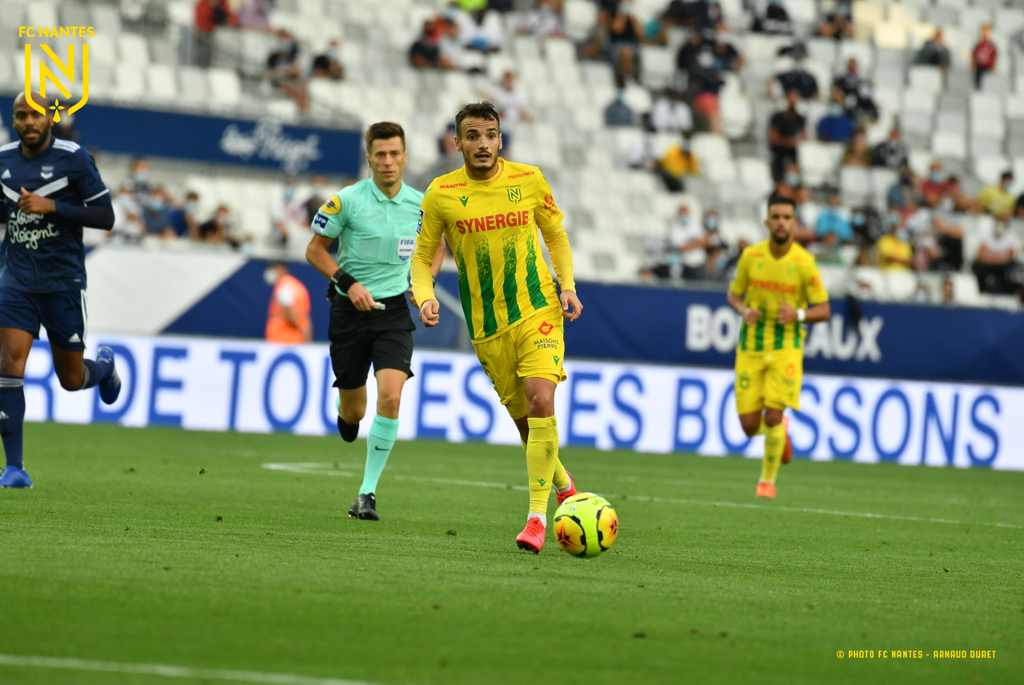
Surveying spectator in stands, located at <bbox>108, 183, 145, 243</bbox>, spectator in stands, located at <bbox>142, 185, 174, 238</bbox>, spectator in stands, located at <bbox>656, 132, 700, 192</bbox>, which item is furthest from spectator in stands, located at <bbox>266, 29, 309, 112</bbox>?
spectator in stands, located at <bbox>656, 132, 700, 192</bbox>

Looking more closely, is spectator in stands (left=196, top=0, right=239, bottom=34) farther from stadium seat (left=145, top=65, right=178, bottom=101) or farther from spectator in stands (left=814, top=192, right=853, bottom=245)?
spectator in stands (left=814, top=192, right=853, bottom=245)

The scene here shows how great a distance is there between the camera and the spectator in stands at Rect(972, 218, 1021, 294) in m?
24.2

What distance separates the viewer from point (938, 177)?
87.2 ft

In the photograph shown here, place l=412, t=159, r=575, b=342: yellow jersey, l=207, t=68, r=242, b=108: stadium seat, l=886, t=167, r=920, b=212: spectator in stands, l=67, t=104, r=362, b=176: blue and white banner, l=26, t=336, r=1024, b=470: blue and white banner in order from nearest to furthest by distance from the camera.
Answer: l=412, t=159, r=575, b=342: yellow jersey, l=26, t=336, r=1024, b=470: blue and white banner, l=67, t=104, r=362, b=176: blue and white banner, l=207, t=68, r=242, b=108: stadium seat, l=886, t=167, r=920, b=212: spectator in stands

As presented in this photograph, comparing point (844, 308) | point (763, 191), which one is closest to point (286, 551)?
point (844, 308)

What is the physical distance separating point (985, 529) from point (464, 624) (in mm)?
6474

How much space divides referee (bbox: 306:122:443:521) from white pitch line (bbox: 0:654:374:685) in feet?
14.7

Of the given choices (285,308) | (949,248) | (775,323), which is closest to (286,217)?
(285,308)

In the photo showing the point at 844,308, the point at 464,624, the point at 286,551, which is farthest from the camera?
the point at 844,308

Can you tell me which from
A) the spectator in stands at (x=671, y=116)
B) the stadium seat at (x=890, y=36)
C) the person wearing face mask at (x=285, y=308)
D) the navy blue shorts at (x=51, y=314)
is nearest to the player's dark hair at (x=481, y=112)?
the navy blue shorts at (x=51, y=314)

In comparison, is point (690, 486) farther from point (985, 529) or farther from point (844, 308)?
point (844, 308)

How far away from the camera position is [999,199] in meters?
26.8

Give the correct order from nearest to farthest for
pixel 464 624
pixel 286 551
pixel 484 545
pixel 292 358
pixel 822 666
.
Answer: pixel 822 666
pixel 464 624
pixel 286 551
pixel 484 545
pixel 292 358

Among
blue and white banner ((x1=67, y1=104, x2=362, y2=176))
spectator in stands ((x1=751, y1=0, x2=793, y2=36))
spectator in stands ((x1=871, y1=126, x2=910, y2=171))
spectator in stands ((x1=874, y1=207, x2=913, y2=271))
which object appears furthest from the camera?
spectator in stands ((x1=751, y1=0, x2=793, y2=36))
